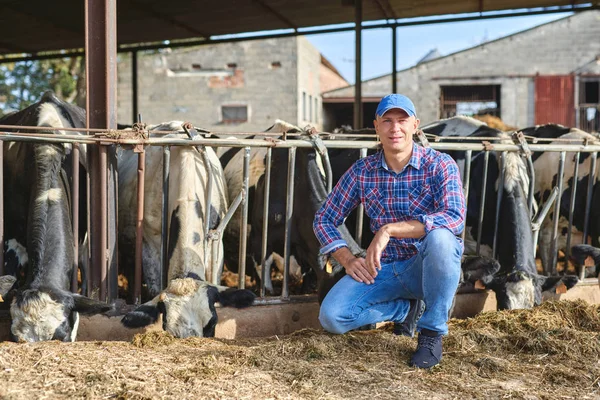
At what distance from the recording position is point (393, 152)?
3.72 metres

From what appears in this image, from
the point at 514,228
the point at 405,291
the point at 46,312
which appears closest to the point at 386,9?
the point at 514,228

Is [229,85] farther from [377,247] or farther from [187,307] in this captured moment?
[377,247]

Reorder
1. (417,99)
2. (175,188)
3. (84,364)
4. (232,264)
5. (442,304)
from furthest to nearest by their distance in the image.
Answer: (417,99) < (232,264) < (175,188) < (442,304) < (84,364)

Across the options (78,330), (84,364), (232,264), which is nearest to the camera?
(84,364)

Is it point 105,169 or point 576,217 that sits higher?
point 105,169

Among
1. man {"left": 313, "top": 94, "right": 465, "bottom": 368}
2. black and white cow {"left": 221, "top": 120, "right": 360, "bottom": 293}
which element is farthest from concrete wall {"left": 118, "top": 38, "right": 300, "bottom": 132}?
man {"left": 313, "top": 94, "right": 465, "bottom": 368}

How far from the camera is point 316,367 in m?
3.42

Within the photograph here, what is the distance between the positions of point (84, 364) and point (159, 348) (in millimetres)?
502

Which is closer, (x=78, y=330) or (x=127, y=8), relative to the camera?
(x=78, y=330)

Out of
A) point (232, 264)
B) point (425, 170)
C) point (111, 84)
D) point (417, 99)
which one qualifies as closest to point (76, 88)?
point (417, 99)

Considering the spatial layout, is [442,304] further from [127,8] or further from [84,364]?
[127,8]

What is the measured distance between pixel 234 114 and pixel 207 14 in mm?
13642

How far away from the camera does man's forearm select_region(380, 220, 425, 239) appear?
3527 mm

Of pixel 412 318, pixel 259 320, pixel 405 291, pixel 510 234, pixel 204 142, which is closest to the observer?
pixel 405 291
